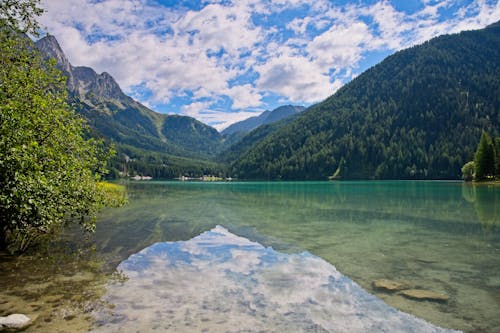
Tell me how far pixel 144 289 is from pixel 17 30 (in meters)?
15.4

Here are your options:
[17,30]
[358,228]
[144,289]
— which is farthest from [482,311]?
[17,30]

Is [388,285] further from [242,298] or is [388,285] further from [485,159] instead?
[485,159]

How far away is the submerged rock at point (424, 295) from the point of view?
1313 centimetres

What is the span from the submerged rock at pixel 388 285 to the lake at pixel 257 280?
32 cm

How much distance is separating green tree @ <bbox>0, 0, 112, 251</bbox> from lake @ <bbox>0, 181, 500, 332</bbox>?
288cm

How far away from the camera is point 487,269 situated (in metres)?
17.1

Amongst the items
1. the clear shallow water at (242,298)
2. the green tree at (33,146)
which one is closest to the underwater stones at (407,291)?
the clear shallow water at (242,298)

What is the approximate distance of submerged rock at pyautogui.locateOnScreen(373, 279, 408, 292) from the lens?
47.5 ft

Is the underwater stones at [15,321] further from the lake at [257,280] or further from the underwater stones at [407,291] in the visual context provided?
the underwater stones at [407,291]

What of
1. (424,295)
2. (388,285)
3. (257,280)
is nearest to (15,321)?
(257,280)

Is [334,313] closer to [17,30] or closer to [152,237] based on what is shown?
[152,237]

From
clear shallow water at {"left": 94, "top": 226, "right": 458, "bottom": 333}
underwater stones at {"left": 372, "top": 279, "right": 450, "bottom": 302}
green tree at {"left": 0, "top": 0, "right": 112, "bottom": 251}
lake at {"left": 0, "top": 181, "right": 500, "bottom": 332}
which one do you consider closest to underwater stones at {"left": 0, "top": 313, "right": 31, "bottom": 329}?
lake at {"left": 0, "top": 181, "right": 500, "bottom": 332}

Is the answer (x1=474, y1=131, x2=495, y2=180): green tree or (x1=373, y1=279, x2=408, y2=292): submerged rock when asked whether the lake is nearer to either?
(x1=373, y1=279, x2=408, y2=292): submerged rock

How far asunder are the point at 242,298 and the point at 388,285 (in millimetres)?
6415
